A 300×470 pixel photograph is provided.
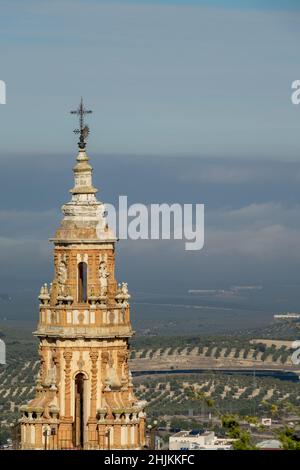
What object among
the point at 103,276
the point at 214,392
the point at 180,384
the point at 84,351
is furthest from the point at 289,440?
the point at 180,384

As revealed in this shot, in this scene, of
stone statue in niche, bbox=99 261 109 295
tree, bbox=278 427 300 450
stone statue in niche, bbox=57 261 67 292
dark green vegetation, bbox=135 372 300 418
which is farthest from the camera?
dark green vegetation, bbox=135 372 300 418

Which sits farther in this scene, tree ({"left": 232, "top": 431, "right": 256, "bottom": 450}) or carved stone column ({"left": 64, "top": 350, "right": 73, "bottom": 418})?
carved stone column ({"left": 64, "top": 350, "right": 73, "bottom": 418})

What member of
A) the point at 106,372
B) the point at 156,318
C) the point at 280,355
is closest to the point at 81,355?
the point at 106,372

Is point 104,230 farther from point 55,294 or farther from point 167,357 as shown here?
point 167,357

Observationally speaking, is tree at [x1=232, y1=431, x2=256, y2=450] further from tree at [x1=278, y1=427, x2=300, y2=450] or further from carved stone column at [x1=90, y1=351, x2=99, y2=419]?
carved stone column at [x1=90, y1=351, x2=99, y2=419]

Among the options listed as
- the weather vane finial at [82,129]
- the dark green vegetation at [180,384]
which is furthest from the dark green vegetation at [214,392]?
the weather vane finial at [82,129]

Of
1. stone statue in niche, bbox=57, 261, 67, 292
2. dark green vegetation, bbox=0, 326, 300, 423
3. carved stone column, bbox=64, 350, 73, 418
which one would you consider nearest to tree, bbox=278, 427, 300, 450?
carved stone column, bbox=64, 350, 73, 418

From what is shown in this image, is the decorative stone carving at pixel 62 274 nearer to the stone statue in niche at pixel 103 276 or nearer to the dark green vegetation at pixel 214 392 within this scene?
the stone statue in niche at pixel 103 276
